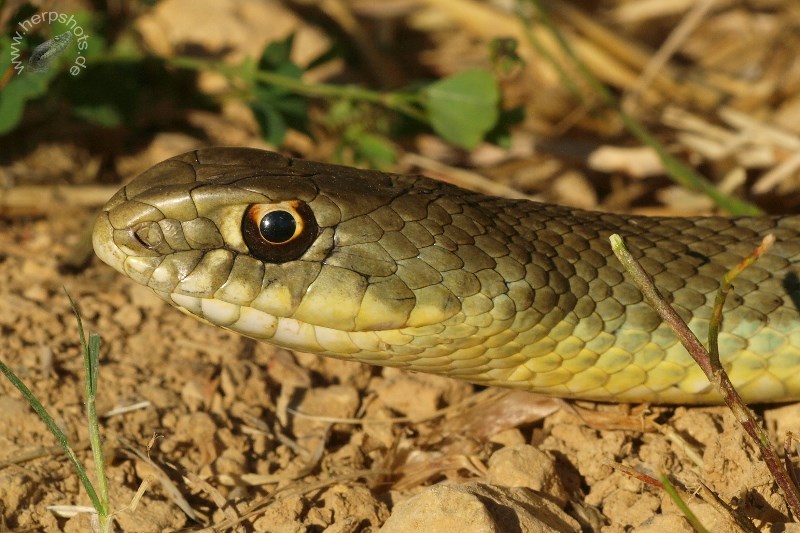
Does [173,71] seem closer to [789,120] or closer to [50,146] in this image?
[50,146]

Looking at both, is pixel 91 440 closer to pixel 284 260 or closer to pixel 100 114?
pixel 284 260

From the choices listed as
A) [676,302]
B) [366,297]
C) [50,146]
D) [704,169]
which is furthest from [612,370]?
[50,146]

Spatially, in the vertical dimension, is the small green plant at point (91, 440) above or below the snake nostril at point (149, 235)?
below

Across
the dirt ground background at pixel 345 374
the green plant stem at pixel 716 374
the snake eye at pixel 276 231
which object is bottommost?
the dirt ground background at pixel 345 374

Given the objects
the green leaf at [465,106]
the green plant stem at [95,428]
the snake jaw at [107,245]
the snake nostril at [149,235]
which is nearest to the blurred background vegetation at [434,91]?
the green leaf at [465,106]

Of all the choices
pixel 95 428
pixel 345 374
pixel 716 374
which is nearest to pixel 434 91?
pixel 345 374

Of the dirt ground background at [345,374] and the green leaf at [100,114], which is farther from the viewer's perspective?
the green leaf at [100,114]

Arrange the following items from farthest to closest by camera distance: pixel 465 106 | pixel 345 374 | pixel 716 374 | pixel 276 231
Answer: pixel 465 106 < pixel 345 374 < pixel 276 231 < pixel 716 374

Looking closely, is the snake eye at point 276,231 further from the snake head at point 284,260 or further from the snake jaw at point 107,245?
the snake jaw at point 107,245
